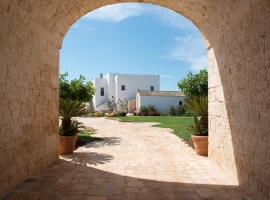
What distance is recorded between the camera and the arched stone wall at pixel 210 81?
141 inches

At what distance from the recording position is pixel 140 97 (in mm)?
35312

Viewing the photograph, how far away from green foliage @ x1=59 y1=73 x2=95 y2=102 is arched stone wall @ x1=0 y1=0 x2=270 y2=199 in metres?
5.81

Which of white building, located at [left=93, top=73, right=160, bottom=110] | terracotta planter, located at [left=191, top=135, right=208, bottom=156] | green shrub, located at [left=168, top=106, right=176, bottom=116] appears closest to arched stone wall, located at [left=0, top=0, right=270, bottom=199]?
terracotta planter, located at [left=191, top=135, right=208, bottom=156]

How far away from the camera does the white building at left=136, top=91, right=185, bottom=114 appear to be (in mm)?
35344

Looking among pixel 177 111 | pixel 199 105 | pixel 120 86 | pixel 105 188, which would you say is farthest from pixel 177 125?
pixel 120 86

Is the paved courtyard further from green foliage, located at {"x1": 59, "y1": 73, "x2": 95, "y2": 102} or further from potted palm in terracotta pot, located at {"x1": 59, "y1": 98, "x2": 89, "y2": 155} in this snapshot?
green foliage, located at {"x1": 59, "y1": 73, "x2": 95, "y2": 102}

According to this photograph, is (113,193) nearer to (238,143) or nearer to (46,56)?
(238,143)

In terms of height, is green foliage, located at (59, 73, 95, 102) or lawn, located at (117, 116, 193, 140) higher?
green foliage, located at (59, 73, 95, 102)

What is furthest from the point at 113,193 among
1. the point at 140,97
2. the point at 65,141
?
the point at 140,97

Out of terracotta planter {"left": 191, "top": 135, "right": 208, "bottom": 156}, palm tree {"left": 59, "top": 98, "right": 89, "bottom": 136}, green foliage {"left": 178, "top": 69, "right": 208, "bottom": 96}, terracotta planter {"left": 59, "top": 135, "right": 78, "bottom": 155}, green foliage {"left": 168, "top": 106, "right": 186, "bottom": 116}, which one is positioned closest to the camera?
terracotta planter {"left": 191, "top": 135, "right": 208, "bottom": 156}

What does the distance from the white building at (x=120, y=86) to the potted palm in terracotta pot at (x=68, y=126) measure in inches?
1300

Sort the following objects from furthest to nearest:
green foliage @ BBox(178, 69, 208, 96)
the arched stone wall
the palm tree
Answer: green foliage @ BBox(178, 69, 208, 96) → the palm tree → the arched stone wall

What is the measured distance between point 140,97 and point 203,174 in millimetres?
30358

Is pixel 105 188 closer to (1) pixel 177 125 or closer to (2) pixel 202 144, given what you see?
(2) pixel 202 144
